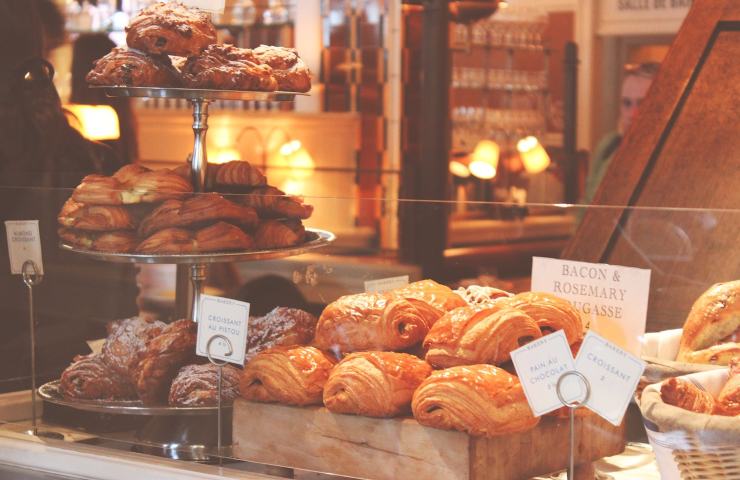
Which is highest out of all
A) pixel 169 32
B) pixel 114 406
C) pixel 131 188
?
pixel 169 32

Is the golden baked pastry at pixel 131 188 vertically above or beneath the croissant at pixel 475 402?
above

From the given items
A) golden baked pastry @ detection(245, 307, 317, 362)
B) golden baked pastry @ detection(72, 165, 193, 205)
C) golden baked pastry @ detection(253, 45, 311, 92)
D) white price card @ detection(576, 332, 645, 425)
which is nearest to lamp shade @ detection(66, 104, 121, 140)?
golden baked pastry @ detection(253, 45, 311, 92)

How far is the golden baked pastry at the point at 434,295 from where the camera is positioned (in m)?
1.61

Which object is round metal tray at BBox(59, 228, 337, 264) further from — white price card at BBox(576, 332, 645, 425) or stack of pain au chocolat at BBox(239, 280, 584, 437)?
white price card at BBox(576, 332, 645, 425)

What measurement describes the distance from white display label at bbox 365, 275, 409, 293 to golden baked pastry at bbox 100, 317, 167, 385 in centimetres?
39

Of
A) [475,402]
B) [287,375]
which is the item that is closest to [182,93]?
[287,375]

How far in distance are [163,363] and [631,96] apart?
11.1 feet

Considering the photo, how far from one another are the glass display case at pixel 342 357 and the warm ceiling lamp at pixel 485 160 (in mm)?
3312

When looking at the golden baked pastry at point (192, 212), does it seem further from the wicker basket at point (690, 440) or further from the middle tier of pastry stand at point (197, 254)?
the wicker basket at point (690, 440)

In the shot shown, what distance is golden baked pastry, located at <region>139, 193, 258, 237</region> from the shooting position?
1896 millimetres

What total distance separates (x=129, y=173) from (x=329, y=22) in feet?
13.1

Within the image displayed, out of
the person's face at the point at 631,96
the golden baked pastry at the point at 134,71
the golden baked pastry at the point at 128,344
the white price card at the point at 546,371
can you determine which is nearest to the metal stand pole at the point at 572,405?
the white price card at the point at 546,371

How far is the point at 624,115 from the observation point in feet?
15.6

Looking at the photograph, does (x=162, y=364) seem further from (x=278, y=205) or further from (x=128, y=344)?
(x=278, y=205)
